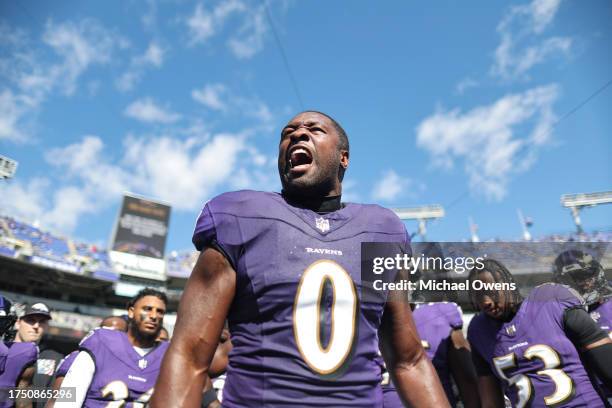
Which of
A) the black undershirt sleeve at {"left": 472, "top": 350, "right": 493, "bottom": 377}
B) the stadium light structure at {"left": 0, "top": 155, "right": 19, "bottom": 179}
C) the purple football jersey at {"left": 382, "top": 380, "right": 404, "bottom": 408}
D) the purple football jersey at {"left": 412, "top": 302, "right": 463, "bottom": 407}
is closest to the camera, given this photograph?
the black undershirt sleeve at {"left": 472, "top": 350, "right": 493, "bottom": 377}

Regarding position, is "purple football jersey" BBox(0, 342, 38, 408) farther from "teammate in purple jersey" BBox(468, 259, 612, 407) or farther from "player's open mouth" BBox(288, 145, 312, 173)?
"teammate in purple jersey" BBox(468, 259, 612, 407)

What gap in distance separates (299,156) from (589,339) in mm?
2454

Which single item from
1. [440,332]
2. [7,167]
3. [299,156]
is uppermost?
[7,167]

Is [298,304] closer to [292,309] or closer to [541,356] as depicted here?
[292,309]

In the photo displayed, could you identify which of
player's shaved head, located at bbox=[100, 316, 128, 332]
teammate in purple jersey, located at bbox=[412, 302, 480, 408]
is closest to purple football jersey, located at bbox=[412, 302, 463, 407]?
teammate in purple jersey, located at bbox=[412, 302, 480, 408]

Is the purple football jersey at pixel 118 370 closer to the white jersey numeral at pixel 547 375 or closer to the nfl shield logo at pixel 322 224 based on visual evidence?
the nfl shield logo at pixel 322 224

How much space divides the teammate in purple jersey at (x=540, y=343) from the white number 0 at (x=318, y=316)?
151 cm

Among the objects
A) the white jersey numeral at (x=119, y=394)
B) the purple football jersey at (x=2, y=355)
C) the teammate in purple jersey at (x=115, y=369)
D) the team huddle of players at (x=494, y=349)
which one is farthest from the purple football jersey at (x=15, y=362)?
the white jersey numeral at (x=119, y=394)

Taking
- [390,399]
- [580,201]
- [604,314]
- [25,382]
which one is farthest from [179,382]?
[580,201]

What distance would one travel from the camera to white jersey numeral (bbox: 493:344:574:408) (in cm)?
264

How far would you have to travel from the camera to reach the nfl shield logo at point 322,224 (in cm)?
147

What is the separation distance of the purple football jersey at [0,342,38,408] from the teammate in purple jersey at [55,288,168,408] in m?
1.94

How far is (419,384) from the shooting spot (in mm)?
1480

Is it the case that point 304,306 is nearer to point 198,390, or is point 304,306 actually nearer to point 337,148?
point 198,390
